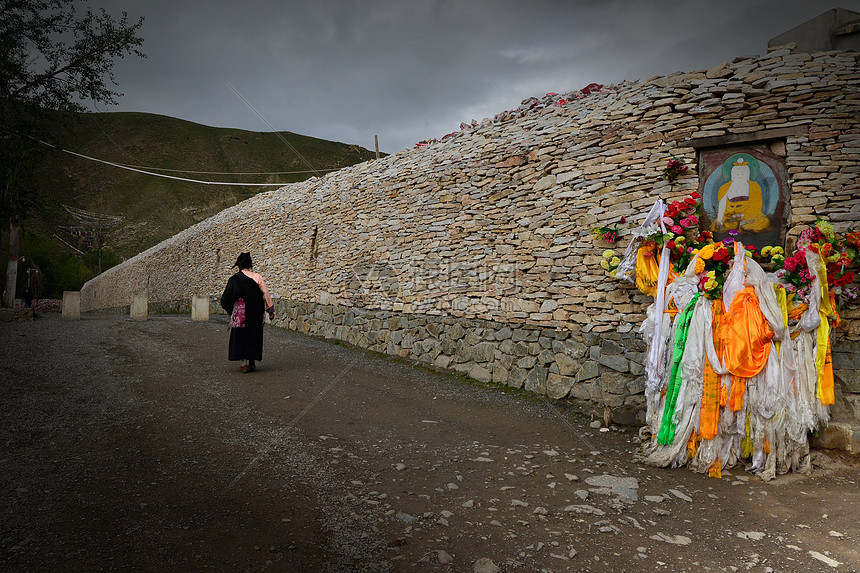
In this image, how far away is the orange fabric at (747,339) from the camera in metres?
4.13

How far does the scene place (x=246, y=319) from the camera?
724 cm

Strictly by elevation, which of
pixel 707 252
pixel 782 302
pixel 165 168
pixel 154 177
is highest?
pixel 154 177

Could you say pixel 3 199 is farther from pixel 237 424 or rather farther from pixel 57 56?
pixel 237 424

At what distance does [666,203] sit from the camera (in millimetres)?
5363

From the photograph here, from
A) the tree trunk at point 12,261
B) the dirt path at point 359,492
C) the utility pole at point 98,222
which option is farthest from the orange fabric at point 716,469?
the utility pole at point 98,222

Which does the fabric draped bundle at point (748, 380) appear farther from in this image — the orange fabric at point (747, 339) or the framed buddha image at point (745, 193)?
the framed buddha image at point (745, 193)

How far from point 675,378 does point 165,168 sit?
181 ft

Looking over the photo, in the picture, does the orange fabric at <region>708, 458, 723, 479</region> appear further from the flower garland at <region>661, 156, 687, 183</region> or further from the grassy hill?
the grassy hill

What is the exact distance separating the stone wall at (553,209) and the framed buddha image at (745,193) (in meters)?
0.12

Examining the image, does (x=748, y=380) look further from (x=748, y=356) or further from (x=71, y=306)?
(x=71, y=306)

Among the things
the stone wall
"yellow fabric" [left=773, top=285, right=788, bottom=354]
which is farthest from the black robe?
"yellow fabric" [left=773, top=285, right=788, bottom=354]

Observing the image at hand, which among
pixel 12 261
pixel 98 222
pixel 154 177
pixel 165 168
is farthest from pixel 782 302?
pixel 154 177

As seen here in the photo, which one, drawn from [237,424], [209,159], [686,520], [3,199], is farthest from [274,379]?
[209,159]

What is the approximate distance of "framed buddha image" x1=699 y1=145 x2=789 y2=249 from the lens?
4.89 metres
